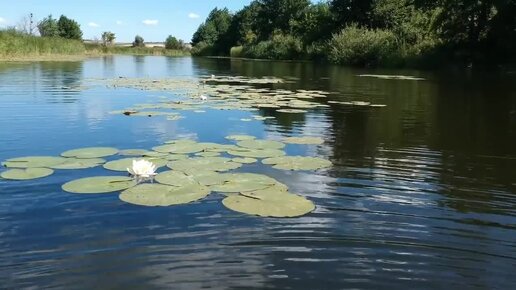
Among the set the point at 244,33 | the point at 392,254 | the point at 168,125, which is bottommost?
the point at 392,254

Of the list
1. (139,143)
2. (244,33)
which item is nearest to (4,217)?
(139,143)

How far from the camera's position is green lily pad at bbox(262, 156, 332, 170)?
4598mm

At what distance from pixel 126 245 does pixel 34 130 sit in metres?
4.39

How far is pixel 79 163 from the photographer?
181 inches

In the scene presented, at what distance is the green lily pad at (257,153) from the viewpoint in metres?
5.01

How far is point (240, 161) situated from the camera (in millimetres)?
4742

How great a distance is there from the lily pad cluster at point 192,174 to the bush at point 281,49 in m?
43.8

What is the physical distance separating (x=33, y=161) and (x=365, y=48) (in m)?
30.2

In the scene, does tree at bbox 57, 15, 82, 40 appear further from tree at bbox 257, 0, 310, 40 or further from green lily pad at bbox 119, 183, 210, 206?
green lily pad at bbox 119, 183, 210, 206

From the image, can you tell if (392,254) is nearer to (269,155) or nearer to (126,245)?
(126,245)

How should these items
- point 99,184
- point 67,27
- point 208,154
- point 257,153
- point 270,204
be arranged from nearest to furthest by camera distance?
point 270,204
point 99,184
point 208,154
point 257,153
point 67,27

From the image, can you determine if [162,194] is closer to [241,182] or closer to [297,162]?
[241,182]

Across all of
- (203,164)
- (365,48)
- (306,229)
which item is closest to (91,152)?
(203,164)

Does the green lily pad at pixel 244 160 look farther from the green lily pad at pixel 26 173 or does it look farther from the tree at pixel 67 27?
the tree at pixel 67 27
